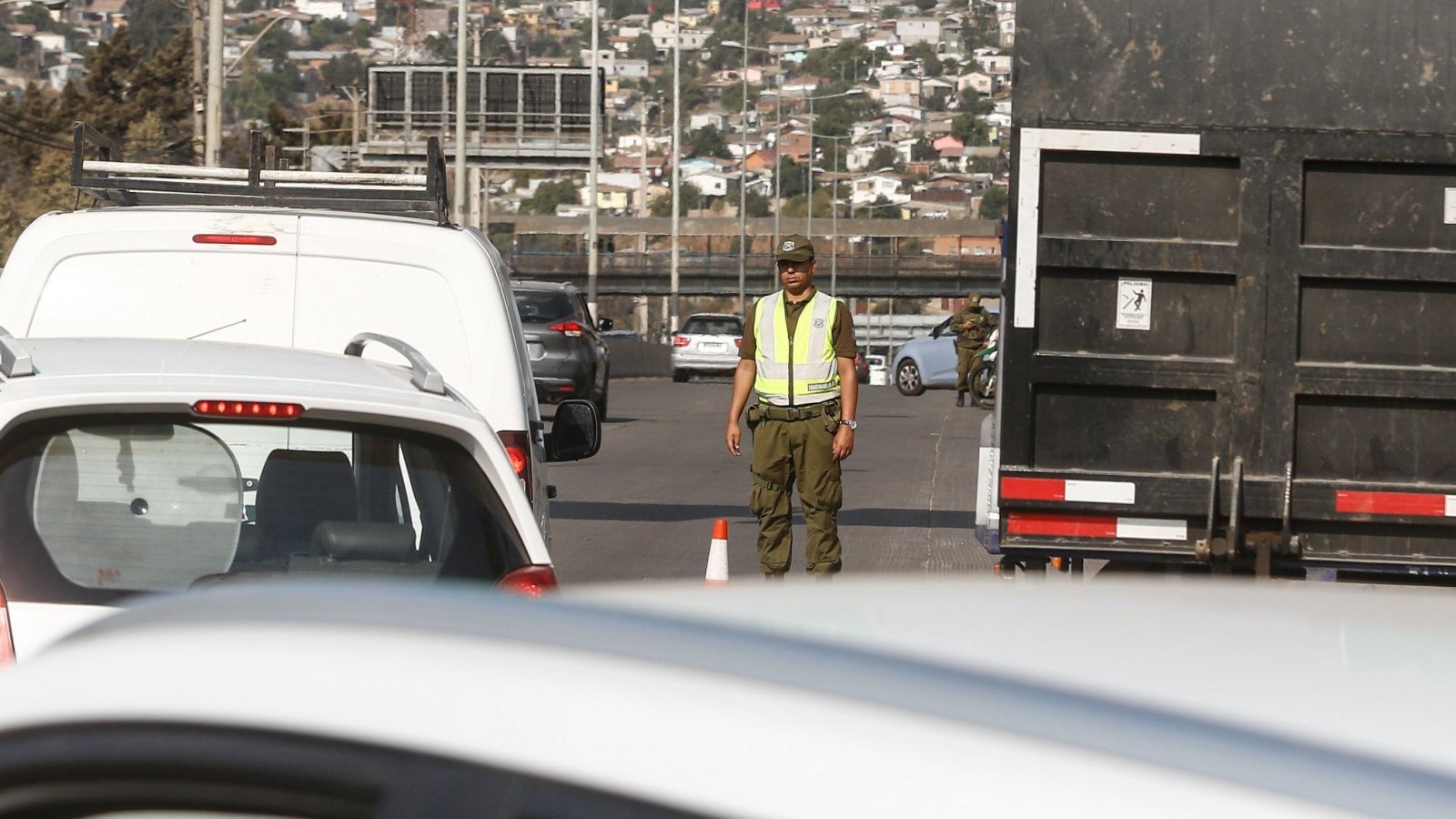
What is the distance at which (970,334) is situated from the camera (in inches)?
1249

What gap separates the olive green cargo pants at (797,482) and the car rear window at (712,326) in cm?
3270

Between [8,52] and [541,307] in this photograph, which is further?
[8,52]

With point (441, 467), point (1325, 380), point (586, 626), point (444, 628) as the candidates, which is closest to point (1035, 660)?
point (586, 626)

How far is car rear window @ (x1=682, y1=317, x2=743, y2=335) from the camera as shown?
141 ft

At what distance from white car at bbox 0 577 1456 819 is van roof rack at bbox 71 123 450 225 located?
636 cm

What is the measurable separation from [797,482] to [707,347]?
3287cm

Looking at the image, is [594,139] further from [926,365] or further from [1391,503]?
[1391,503]

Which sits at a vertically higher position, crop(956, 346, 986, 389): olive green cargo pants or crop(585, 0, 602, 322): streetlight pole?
crop(585, 0, 602, 322): streetlight pole

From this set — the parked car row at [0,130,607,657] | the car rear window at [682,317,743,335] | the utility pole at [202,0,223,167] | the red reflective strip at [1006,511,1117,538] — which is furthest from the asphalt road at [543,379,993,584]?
the car rear window at [682,317,743,335]

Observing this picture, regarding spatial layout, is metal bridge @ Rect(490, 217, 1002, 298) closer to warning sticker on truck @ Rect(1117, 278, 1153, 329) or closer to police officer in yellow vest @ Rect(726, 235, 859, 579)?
police officer in yellow vest @ Rect(726, 235, 859, 579)

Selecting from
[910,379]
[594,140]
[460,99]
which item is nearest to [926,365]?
[910,379]

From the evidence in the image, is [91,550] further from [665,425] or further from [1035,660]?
[665,425]

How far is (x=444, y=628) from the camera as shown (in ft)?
5.17

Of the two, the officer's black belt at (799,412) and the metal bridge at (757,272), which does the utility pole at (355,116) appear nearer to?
the metal bridge at (757,272)
